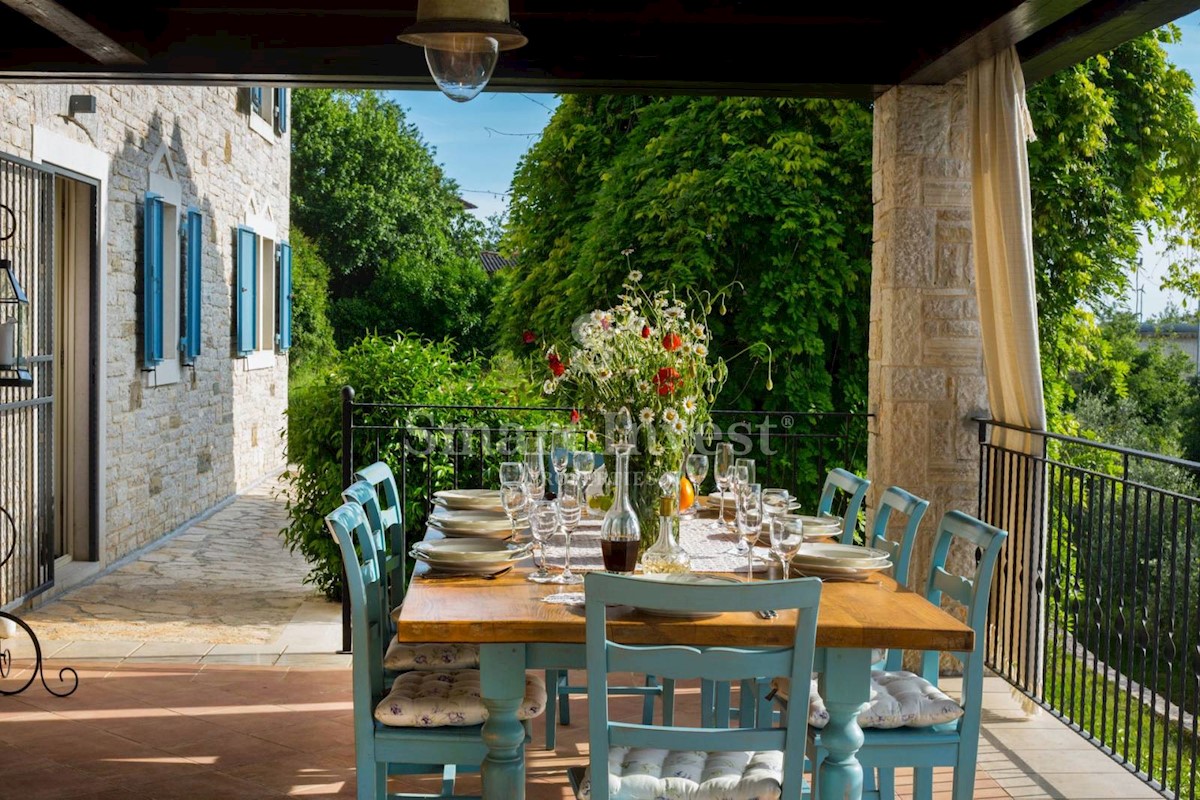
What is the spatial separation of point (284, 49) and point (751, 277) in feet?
15.0

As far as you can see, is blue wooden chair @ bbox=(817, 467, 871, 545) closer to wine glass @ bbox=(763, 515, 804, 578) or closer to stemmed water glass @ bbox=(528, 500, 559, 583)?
wine glass @ bbox=(763, 515, 804, 578)

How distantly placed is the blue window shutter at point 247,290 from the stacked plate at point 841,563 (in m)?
8.10

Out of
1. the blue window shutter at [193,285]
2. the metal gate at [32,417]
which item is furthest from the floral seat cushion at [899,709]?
the blue window shutter at [193,285]

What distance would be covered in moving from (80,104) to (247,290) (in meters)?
4.34

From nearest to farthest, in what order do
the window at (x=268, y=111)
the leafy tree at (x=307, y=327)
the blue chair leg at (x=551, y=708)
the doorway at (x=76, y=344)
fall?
the blue chair leg at (x=551, y=708)
the doorway at (x=76, y=344)
the window at (x=268, y=111)
the leafy tree at (x=307, y=327)

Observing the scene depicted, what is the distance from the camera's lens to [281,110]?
40.4 ft

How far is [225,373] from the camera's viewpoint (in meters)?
10.1

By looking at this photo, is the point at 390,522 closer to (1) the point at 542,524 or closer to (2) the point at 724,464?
(1) the point at 542,524

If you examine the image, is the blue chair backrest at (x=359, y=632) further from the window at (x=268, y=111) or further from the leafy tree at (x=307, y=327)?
the leafy tree at (x=307, y=327)

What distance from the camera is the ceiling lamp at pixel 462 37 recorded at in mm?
3309

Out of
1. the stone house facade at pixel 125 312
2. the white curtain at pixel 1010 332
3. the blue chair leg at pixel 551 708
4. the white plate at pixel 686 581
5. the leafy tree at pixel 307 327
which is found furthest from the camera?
the leafy tree at pixel 307 327

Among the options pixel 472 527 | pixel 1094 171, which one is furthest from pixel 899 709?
pixel 1094 171

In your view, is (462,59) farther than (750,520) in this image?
Yes

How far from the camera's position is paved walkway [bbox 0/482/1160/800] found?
3803mm
